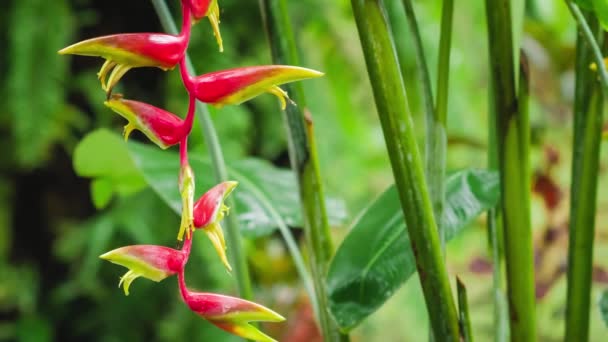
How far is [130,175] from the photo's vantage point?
1.80ft

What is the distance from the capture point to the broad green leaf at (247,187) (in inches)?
17.6

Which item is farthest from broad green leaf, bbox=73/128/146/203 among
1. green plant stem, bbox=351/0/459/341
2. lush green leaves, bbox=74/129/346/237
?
green plant stem, bbox=351/0/459/341

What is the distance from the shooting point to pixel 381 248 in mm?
346

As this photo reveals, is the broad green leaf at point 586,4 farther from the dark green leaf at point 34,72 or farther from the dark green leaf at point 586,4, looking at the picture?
the dark green leaf at point 34,72

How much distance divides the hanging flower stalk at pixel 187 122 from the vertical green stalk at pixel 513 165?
0.12 meters

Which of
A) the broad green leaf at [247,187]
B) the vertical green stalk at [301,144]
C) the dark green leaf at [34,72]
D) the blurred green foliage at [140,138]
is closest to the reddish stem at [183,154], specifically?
the vertical green stalk at [301,144]

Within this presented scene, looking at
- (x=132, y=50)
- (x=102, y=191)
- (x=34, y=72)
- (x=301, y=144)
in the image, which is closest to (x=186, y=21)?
(x=132, y=50)

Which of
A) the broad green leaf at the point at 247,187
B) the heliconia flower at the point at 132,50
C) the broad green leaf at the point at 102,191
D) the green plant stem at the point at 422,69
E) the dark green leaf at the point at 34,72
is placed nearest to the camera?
the heliconia flower at the point at 132,50

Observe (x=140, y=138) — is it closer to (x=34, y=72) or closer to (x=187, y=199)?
(x=34, y=72)

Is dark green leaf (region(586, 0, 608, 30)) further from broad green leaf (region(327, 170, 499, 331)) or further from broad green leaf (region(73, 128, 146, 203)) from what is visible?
broad green leaf (region(73, 128, 146, 203))

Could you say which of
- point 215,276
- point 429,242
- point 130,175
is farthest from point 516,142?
point 215,276

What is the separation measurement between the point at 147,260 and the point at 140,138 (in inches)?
43.0

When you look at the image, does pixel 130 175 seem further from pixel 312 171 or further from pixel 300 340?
pixel 300 340

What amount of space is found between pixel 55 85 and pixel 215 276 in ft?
1.29
